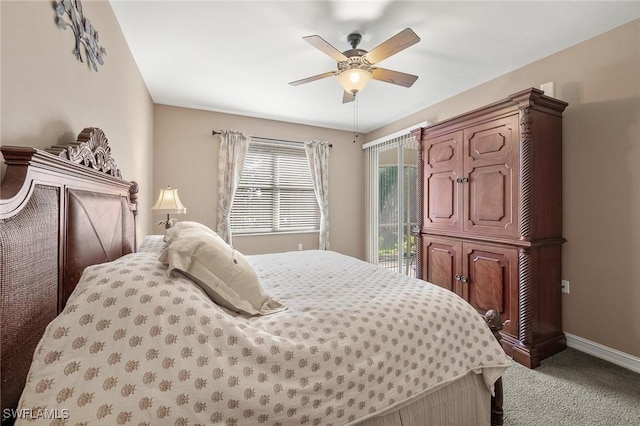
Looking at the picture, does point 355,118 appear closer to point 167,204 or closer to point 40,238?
point 167,204

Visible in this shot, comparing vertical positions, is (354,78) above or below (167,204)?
above

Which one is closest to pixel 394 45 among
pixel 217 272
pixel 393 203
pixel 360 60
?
pixel 360 60

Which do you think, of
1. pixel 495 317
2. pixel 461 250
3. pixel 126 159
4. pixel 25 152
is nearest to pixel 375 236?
pixel 461 250

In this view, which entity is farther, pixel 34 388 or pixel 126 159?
pixel 126 159

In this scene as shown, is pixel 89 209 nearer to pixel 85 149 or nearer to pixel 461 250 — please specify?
pixel 85 149

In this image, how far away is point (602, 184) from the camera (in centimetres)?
219

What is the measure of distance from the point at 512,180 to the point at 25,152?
9.64 ft

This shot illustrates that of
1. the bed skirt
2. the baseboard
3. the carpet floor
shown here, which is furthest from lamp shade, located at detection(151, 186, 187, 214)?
the baseboard

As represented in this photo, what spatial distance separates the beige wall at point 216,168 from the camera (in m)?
A: 3.71

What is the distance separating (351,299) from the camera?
1301 millimetres

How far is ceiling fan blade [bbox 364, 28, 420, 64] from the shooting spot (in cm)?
172

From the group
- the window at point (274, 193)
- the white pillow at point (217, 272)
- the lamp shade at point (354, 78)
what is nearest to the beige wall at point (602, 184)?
the lamp shade at point (354, 78)

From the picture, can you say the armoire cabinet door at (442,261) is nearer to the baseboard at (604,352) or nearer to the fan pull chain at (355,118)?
the baseboard at (604,352)

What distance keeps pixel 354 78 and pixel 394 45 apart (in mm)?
370
